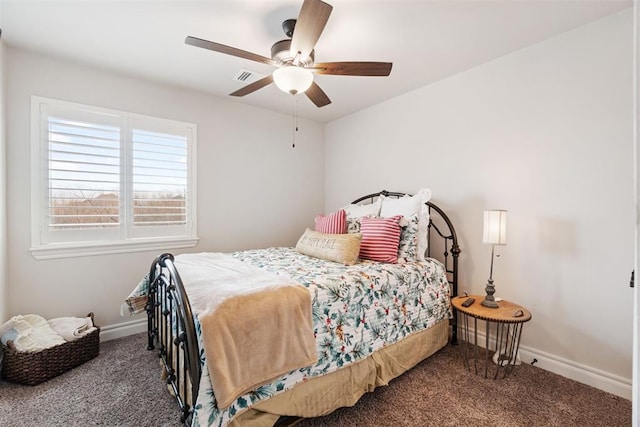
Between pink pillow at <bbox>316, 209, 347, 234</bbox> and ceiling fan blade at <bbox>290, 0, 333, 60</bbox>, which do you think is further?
pink pillow at <bbox>316, 209, 347, 234</bbox>

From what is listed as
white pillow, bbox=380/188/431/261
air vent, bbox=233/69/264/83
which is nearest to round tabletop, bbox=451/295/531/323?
white pillow, bbox=380/188/431/261

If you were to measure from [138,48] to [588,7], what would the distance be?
10.7 ft

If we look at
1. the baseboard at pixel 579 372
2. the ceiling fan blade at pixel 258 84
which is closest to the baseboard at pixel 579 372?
the baseboard at pixel 579 372

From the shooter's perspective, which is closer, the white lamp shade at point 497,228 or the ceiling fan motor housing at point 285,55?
the ceiling fan motor housing at point 285,55

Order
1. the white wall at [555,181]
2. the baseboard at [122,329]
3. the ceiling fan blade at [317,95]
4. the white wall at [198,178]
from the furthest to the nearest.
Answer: the baseboard at [122,329] < the white wall at [198,178] < the ceiling fan blade at [317,95] < the white wall at [555,181]

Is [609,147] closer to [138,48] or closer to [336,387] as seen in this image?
[336,387]

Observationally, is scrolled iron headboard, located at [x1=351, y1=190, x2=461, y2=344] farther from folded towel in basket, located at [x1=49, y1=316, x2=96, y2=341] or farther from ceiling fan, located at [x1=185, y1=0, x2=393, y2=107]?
folded towel in basket, located at [x1=49, y1=316, x2=96, y2=341]

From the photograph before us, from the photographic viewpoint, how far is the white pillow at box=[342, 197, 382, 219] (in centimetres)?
300

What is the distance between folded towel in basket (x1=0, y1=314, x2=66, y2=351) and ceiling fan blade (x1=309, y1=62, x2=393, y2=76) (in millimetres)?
2772

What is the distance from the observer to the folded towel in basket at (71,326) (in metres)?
2.28

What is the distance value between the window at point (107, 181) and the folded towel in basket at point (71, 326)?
0.57 meters

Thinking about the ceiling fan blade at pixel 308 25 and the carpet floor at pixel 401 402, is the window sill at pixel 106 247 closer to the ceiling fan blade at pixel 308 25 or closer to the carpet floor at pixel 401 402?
the carpet floor at pixel 401 402

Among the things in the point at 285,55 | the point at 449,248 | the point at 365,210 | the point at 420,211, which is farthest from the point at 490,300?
the point at 285,55

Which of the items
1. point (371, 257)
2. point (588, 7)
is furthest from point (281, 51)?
point (588, 7)
